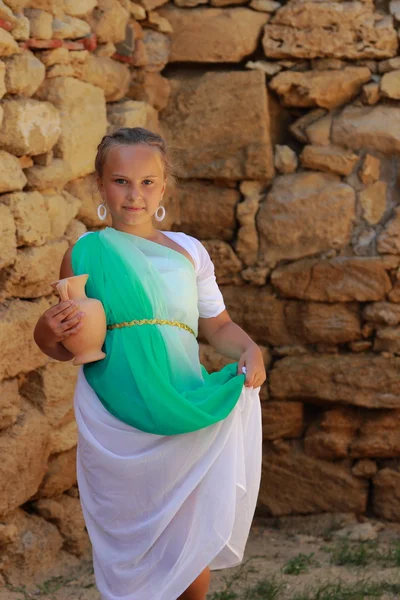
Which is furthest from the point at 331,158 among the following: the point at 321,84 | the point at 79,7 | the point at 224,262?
the point at 79,7

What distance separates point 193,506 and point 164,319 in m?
0.55

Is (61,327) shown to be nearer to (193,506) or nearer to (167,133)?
(193,506)

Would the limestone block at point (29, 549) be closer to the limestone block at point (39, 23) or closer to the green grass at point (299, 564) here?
the green grass at point (299, 564)

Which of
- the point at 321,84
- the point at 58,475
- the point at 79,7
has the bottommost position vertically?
the point at 58,475

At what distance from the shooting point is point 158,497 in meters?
2.89

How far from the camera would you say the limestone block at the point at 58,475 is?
4059mm

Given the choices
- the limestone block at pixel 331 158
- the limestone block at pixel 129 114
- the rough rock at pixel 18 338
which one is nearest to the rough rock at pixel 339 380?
the limestone block at pixel 331 158

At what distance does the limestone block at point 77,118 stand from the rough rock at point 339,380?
4.64 ft

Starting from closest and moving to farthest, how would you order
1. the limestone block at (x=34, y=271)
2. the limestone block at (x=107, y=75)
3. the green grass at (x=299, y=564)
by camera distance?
1. the limestone block at (x=34, y=271)
2. the green grass at (x=299, y=564)
3. the limestone block at (x=107, y=75)

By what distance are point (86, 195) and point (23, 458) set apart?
45.4 inches

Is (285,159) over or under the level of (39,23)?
under

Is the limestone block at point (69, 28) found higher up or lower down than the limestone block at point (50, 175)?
higher up

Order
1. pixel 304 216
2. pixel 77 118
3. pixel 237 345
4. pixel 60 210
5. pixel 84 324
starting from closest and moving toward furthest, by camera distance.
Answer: pixel 84 324 → pixel 237 345 → pixel 60 210 → pixel 77 118 → pixel 304 216

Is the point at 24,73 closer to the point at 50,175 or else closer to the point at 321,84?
the point at 50,175
